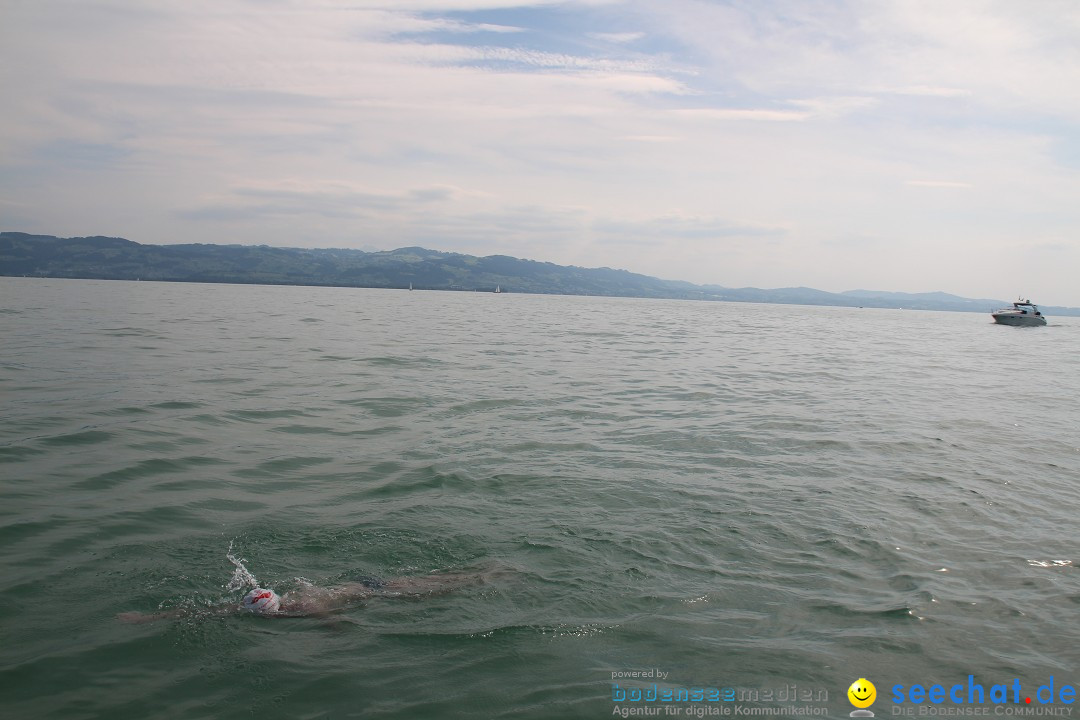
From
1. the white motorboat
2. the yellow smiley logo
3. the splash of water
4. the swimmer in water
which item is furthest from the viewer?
the white motorboat

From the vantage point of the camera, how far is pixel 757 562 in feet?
29.9

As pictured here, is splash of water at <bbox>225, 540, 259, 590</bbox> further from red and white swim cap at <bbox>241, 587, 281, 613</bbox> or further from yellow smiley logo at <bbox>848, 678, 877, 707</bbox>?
yellow smiley logo at <bbox>848, 678, 877, 707</bbox>

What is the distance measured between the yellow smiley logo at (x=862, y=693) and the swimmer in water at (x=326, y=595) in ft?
14.6

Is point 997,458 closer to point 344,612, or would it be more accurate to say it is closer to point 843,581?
point 843,581

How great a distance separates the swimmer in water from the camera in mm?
7344

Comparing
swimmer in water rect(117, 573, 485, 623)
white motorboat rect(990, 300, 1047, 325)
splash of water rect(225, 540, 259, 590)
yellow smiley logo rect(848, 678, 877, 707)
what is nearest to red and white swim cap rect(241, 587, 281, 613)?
swimmer in water rect(117, 573, 485, 623)

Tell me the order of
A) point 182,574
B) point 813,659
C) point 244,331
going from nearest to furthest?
point 813,659
point 182,574
point 244,331

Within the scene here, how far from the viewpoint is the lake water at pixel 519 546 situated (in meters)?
6.28

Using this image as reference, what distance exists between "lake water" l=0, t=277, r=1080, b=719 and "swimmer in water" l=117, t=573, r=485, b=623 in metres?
0.15

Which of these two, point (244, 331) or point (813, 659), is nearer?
point (813, 659)

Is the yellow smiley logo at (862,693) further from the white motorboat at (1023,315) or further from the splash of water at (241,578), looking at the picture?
the white motorboat at (1023,315)

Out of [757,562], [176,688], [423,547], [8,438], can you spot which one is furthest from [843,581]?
[8,438]

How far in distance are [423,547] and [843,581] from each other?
19.6 feet

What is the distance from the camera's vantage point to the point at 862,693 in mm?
6266
